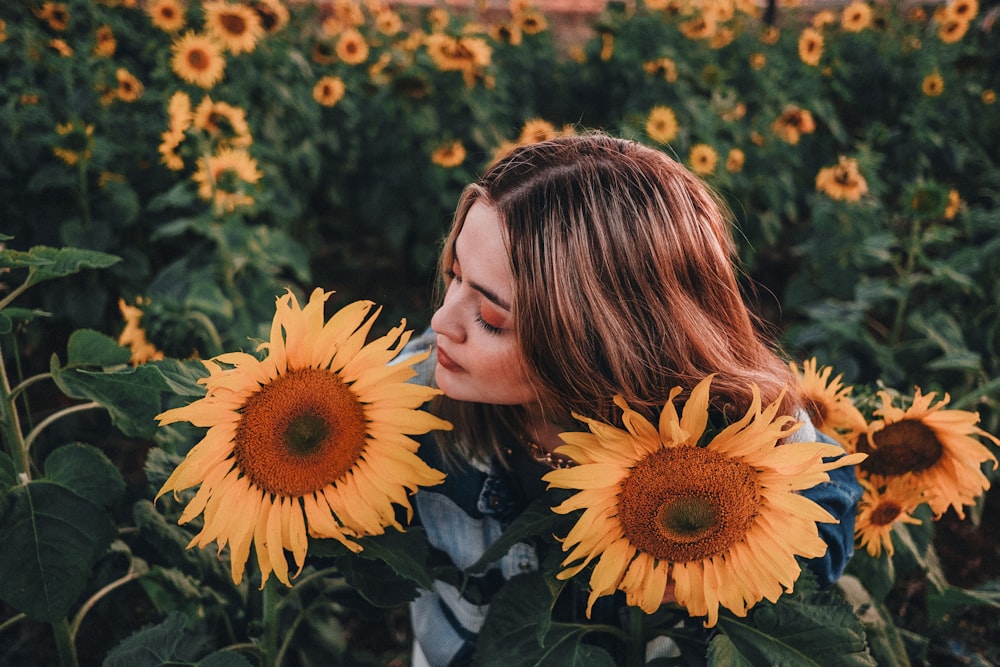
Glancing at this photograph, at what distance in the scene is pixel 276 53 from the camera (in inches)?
121

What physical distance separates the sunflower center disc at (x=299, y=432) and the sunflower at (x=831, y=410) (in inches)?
25.3

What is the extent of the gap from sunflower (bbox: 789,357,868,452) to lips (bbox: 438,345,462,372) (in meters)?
0.49

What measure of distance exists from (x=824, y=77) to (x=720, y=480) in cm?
393

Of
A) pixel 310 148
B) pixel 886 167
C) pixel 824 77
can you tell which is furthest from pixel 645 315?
pixel 824 77

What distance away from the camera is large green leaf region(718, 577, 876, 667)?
2.71 feet

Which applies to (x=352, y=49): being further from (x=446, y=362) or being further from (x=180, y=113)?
(x=446, y=362)

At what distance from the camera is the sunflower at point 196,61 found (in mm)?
2635

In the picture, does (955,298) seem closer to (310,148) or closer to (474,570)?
(474,570)

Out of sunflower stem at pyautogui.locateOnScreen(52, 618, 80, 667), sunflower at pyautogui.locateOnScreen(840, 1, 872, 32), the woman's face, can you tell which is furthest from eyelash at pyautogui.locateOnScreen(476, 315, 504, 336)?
sunflower at pyautogui.locateOnScreen(840, 1, 872, 32)

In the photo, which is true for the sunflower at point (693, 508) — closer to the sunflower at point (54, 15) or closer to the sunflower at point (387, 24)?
the sunflower at point (54, 15)

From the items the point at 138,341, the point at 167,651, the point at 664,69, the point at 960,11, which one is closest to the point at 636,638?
the point at 167,651

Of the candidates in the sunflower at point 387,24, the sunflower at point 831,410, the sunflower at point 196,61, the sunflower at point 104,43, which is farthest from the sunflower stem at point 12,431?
the sunflower at point 387,24

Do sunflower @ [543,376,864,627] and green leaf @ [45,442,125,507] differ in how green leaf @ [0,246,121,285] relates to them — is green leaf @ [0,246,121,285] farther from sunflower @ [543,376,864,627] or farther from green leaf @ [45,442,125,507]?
sunflower @ [543,376,864,627]

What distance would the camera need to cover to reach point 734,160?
3.01 metres
